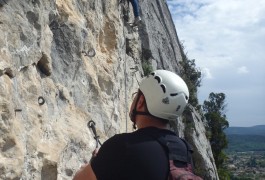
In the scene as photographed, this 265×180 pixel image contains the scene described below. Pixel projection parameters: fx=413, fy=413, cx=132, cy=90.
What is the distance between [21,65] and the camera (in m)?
5.69

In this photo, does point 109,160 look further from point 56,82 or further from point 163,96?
point 56,82

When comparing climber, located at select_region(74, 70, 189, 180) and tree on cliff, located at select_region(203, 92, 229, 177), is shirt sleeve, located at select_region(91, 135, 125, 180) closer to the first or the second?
climber, located at select_region(74, 70, 189, 180)

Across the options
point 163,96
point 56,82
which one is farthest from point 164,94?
point 56,82

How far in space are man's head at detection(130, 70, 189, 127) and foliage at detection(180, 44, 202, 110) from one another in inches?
1008

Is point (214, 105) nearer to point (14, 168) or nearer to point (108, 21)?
point (108, 21)

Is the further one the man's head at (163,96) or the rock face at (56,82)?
the rock face at (56,82)

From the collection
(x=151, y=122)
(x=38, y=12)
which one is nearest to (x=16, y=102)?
(x=38, y=12)

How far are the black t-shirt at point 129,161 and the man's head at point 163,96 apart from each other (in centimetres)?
40

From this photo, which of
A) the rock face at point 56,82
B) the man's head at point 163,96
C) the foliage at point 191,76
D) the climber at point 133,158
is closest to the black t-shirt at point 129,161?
the climber at point 133,158

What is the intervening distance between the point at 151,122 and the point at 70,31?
16.8ft

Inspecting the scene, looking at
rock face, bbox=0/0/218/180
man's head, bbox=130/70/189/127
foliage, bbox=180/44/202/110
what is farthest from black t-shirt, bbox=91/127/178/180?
foliage, bbox=180/44/202/110

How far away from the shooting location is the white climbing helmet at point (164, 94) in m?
3.12

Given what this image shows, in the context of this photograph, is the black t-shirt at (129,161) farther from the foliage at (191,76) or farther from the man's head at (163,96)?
the foliage at (191,76)

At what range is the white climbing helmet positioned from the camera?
3.12m
